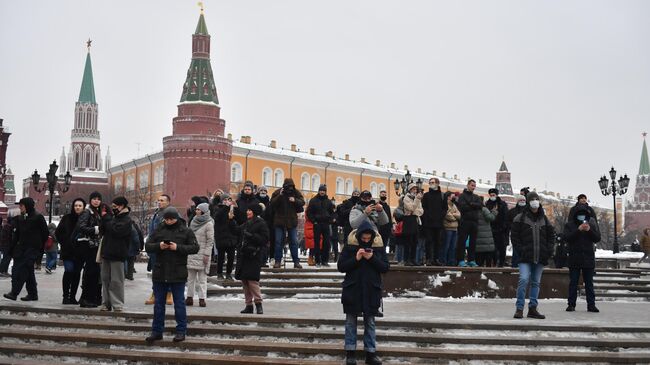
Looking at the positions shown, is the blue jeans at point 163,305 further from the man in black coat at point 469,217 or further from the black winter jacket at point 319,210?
the man in black coat at point 469,217

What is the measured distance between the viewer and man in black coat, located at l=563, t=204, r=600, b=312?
10.7 meters

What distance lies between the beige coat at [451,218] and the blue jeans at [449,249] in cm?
15

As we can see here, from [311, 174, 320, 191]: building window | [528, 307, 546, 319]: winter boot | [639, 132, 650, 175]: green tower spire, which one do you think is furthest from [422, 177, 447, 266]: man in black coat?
[639, 132, 650, 175]: green tower spire

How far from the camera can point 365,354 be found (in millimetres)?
7801

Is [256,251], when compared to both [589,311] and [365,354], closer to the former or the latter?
[365,354]

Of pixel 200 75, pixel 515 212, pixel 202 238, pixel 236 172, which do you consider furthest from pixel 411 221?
pixel 236 172

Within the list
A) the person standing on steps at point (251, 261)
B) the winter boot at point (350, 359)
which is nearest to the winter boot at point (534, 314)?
the winter boot at point (350, 359)

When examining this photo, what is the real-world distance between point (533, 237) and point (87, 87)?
9686 centimetres

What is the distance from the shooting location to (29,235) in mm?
10609

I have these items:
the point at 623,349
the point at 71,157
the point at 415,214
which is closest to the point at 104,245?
the point at 415,214

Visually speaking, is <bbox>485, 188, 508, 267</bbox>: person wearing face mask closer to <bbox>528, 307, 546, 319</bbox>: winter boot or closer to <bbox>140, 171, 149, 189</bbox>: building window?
<bbox>528, 307, 546, 319</bbox>: winter boot

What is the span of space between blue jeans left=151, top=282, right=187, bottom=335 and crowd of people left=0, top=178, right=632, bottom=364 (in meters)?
0.01

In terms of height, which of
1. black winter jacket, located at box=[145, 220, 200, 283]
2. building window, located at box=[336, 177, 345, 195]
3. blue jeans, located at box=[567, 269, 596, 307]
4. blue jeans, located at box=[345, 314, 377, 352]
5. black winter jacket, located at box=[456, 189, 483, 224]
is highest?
building window, located at box=[336, 177, 345, 195]

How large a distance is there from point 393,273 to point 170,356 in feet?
17.4
